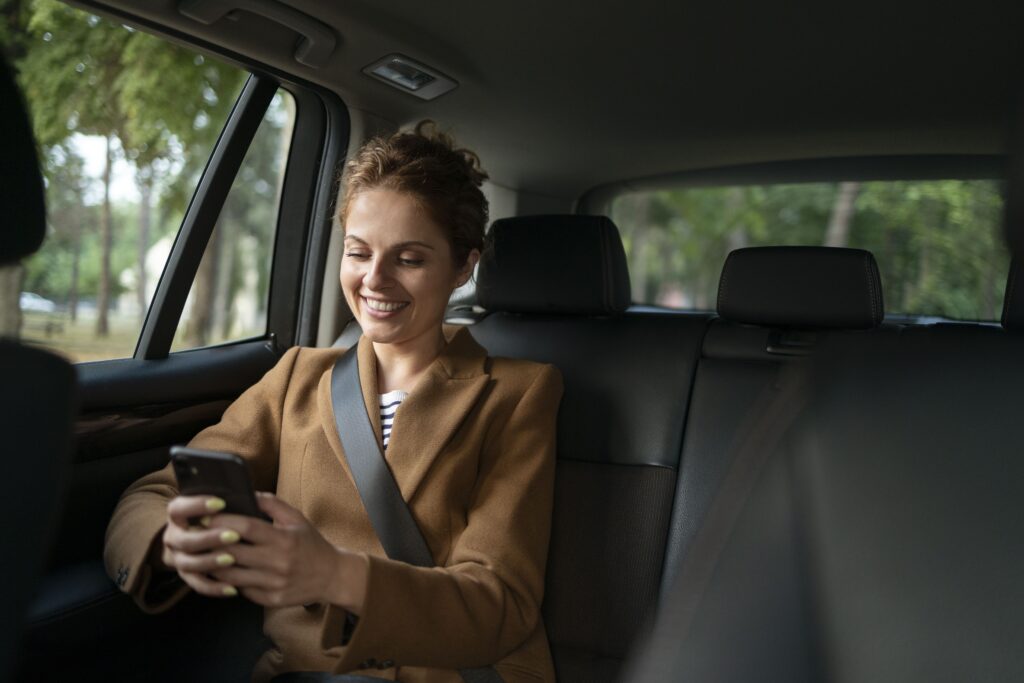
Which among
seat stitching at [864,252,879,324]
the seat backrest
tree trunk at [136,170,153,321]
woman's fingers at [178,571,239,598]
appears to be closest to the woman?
woman's fingers at [178,571,239,598]

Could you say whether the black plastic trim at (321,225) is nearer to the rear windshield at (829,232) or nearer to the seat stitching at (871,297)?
the seat stitching at (871,297)

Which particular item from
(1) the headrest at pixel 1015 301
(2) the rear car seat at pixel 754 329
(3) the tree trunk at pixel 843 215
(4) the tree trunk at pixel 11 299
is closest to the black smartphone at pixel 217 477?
(4) the tree trunk at pixel 11 299

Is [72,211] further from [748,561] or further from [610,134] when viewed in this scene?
A: [748,561]

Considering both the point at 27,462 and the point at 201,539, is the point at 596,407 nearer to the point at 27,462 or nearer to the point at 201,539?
the point at 201,539

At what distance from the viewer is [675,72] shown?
8.16 feet

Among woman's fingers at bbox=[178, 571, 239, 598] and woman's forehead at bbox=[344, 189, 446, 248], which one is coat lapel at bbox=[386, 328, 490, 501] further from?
woman's fingers at bbox=[178, 571, 239, 598]

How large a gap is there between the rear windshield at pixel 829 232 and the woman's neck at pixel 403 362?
1003cm

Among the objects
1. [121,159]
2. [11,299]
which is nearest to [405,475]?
[11,299]

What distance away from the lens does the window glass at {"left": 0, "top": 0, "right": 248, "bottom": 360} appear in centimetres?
192

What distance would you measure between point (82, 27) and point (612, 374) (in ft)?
5.16

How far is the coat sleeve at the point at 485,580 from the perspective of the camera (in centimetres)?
129

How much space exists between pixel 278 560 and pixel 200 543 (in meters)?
0.12

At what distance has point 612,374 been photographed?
202cm

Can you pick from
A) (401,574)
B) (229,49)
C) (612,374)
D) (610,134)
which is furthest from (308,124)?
(401,574)
